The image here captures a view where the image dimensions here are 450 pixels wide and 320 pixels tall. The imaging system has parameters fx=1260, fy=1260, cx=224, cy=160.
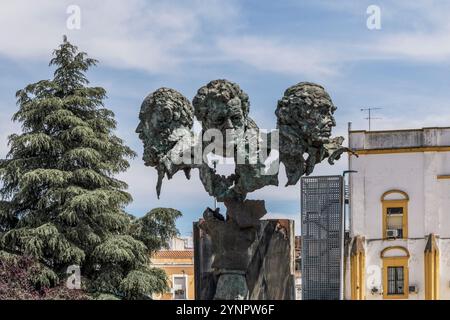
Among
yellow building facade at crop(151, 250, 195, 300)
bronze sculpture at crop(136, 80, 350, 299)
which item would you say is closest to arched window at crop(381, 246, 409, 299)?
yellow building facade at crop(151, 250, 195, 300)

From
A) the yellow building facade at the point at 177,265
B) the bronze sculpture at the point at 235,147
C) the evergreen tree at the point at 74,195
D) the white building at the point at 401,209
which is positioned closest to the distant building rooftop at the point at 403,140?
the white building at the point at 401,209

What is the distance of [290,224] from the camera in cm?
1155

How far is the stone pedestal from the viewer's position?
11414 millimetres

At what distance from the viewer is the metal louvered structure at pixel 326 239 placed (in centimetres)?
1191

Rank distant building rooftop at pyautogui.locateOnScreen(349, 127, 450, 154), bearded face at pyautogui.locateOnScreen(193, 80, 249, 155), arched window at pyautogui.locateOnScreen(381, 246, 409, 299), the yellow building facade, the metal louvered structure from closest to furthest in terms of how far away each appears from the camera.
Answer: bearded face at pyautogui.locateOnScreen(193, 80, 249, 155) < the metal louvered structure < arched window at pyautogui.locateOnScreen(381, 246, 409, 299) < distant building rooftop at pyautogui.locateOnScreen(349, 127, 450, 154) < the yellow building facade

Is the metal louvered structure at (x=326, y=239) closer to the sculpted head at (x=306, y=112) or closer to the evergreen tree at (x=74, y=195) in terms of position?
the sculpted head at (x=306, y=112)

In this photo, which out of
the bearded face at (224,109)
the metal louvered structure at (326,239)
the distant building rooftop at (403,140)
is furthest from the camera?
the distant building rooftop at (403,140)

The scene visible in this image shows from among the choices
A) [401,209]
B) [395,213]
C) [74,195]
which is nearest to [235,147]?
[74,195]

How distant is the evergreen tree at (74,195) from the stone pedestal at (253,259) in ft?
47.3

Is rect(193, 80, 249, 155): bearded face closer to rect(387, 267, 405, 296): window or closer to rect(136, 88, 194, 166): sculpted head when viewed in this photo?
rect(136, 88, 194, 166): sculpted head

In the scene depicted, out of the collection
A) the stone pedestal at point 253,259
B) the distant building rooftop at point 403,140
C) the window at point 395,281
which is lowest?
the stone pedestal at point 253,259

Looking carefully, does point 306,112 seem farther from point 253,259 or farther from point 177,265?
point 177,265
